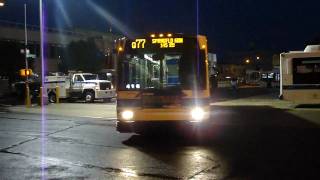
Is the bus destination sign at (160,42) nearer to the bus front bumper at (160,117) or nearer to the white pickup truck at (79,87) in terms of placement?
the bus front bumper at (160,117)

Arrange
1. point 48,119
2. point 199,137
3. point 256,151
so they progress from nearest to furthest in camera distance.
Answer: point 256,151
point 199,137
point 48,119

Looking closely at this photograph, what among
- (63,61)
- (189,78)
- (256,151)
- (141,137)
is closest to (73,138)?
(141,137)

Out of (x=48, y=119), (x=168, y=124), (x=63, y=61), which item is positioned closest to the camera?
(x=168, y=124)

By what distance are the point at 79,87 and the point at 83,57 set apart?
35960 millimetres

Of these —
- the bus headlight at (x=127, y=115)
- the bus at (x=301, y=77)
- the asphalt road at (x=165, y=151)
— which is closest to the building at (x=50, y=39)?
the bus at (x=301, y=77)

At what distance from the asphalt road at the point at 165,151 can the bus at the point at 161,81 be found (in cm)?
62

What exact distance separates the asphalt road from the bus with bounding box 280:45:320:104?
6380mm

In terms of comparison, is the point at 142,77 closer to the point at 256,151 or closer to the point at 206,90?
the point at 206,90

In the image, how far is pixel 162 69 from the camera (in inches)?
559

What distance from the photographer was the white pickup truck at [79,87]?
3594cm

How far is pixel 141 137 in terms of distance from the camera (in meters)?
15.6

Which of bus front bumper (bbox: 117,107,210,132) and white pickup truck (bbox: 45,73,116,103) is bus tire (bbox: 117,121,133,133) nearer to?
bus front bumper (bbox: 117,107,210,132)

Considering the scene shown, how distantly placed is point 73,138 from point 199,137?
3.63 metres

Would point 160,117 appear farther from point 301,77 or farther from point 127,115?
point 301,77
